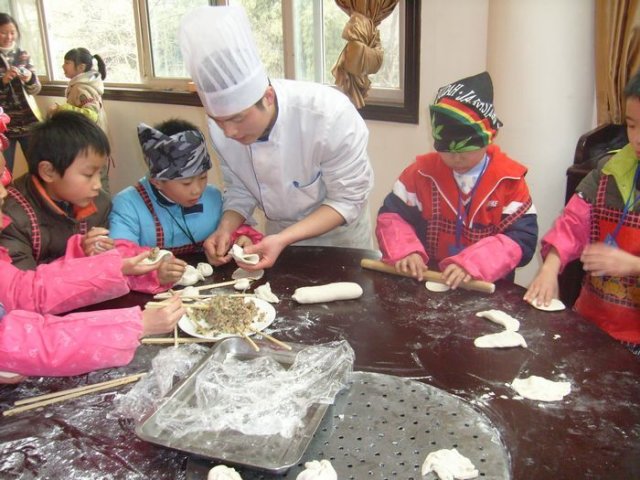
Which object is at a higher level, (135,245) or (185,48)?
(185,48)

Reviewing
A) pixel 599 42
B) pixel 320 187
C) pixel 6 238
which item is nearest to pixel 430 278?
pixel 320 187

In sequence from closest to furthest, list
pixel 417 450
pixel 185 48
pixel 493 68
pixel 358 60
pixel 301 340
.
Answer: pixel 417 450 < pixel 301 340 < pixel 185 48 < pixel 493 68 < pixel 358 60

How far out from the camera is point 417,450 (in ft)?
2.96

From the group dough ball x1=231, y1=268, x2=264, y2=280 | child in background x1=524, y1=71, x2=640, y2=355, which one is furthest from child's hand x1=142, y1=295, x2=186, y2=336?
child in background x1=524, y1=71, x2=640, y2=355

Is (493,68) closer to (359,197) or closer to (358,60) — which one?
(358,60)

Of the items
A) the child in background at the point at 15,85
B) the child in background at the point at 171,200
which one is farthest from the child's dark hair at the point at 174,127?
the child in background at the point at 15,85

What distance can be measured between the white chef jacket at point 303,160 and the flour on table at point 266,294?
0.49m

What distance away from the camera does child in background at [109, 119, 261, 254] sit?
192 centimetres

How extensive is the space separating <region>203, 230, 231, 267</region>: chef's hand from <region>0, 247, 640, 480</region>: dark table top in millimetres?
272

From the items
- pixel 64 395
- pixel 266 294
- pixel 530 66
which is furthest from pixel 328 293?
pixel 530 66

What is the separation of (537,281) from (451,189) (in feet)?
1.54

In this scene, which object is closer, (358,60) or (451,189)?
(451,189)

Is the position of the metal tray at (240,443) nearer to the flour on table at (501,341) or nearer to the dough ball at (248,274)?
the flour on table at (501,341)

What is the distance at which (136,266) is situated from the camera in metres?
1.59
